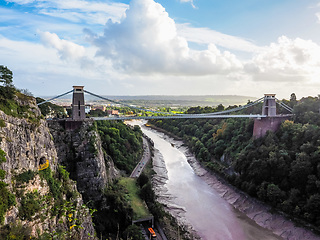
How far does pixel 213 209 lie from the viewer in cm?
1527

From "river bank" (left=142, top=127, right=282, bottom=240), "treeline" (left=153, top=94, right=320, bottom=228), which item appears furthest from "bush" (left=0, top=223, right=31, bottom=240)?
"treeline" (left=153, top=94, right=320, bottom=228)

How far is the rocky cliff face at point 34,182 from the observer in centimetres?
656

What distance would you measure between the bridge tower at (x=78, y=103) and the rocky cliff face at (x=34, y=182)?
12.2 ft

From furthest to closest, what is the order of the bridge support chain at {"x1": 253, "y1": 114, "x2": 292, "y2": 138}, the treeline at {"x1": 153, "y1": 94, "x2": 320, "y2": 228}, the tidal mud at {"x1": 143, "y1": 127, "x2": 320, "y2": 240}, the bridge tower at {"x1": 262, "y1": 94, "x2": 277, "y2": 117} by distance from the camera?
the bridge tower at {"x1": 262, "y1": 94, "x2": 277, "y2": 117}, the bridge support chain at {"x1": 253, "y1": 114, "x2": 292, "y2": 138}, the treeline at {"x1": 153, "y1": 94, "x2": 320, "y2": 228}, the tidal mud at {"x1": 143, "y1": 127, "x2": 320, "y2": 240}

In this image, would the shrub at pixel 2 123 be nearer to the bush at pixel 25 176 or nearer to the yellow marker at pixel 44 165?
the bush at pixel 25 176

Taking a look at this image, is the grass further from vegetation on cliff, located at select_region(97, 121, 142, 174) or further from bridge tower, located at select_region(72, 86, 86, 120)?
bridge tower, located at select_region(72, 86, 86, 120)

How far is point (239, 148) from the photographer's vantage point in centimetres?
1950

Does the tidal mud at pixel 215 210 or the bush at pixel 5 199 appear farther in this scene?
the tidal mud at pixel 215 210

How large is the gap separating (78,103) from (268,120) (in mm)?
14662

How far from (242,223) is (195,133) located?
57.2ft

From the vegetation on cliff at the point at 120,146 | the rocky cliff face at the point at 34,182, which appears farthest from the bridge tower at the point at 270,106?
the rocky cliff face at the point at 34,182

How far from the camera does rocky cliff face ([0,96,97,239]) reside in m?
6.56

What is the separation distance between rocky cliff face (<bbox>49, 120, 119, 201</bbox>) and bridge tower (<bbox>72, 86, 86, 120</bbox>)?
535 millimetres

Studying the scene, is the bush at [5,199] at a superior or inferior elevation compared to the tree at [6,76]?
inferior
